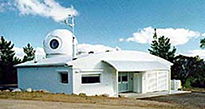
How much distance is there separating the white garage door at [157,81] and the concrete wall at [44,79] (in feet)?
22.4

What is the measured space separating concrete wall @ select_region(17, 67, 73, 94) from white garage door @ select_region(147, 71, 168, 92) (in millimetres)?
6835

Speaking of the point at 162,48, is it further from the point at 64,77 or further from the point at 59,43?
the point at 64,77

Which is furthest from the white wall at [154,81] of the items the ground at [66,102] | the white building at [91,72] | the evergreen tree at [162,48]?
the ground at [66,102]

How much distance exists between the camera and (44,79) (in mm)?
18938

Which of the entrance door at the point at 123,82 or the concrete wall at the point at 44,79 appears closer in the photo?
the concrete wall at the point at 44,79

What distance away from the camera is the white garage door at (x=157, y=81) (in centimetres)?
2010

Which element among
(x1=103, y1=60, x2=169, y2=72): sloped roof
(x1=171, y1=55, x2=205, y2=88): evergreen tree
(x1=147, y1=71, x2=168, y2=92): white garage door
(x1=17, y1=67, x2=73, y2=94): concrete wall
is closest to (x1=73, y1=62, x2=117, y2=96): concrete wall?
(x1=17, y1=67, x2=73, y2=94): concrete wall

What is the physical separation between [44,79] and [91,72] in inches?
160

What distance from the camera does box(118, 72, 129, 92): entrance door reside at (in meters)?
19.5

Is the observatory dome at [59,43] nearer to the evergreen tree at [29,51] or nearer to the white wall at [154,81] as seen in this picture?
the white wall at [154,81]

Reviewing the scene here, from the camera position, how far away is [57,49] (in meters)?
22.1

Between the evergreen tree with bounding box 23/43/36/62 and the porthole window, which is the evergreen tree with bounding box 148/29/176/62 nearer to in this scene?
the porthole window

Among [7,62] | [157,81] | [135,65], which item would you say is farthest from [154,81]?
[7,62]

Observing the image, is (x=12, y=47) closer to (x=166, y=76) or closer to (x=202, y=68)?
(x=166, y=76)
